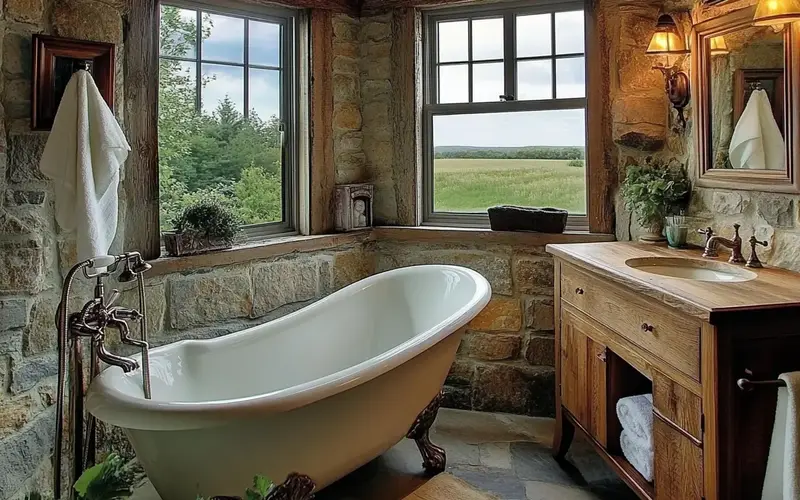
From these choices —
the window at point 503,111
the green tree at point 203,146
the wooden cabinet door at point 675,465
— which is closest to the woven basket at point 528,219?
the window at point 503,111

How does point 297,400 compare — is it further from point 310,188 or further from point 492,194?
point 492,194

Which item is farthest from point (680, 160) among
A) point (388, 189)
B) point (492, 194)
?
point (388, 189)

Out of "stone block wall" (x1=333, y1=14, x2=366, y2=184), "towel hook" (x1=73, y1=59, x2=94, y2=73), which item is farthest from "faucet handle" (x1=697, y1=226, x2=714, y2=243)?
"towel hook" (x1=73, y1=59, x2=94, y2=73)

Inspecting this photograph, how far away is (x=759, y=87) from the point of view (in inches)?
85.0

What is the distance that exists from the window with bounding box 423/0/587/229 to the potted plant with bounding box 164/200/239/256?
47.2 inches

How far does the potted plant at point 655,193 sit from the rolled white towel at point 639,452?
1.01 meters

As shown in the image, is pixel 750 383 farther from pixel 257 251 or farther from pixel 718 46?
pixel 257 251

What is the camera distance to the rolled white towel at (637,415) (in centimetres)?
197

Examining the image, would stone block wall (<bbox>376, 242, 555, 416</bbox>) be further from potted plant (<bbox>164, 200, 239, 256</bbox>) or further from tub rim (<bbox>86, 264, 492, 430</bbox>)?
A: potted plant (<bbox>164, 200, 239, 256</bbox>)

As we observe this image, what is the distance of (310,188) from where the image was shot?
3.33m

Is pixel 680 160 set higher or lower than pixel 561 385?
higher

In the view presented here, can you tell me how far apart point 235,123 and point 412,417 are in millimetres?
1703

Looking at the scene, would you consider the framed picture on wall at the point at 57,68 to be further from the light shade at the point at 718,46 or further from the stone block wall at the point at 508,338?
the light shade at the point at 718,46

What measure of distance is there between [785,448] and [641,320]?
0.54 metres
